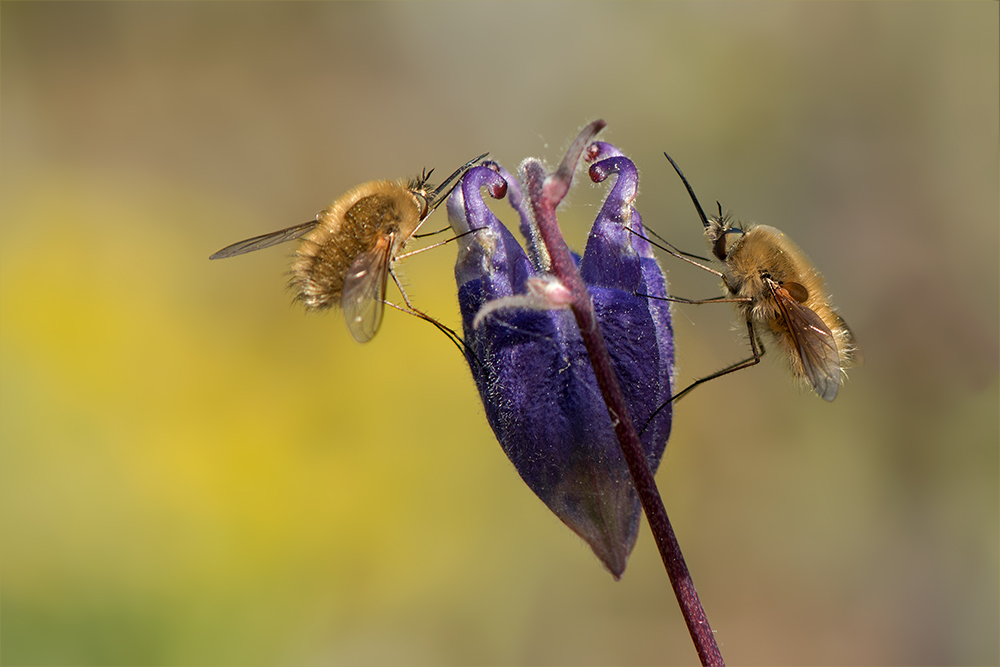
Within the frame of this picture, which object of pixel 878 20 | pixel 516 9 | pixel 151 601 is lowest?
pixel 151 601

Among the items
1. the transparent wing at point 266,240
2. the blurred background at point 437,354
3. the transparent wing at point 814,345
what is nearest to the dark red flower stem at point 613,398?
the transparent wing at point 814,345

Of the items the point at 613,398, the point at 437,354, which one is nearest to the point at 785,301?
the point at 613,398

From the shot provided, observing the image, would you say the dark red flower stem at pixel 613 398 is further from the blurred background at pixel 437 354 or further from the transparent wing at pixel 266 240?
the blurred background at pixel 437 354

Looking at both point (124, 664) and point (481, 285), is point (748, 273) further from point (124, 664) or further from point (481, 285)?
point (124, 664)

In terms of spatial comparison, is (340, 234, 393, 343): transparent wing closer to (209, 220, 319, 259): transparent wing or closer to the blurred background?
(209, 220, 319, 259): transparent wing

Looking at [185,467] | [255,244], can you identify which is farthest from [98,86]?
[255,244]

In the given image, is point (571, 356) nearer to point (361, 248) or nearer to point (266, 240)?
point (361, 248)
